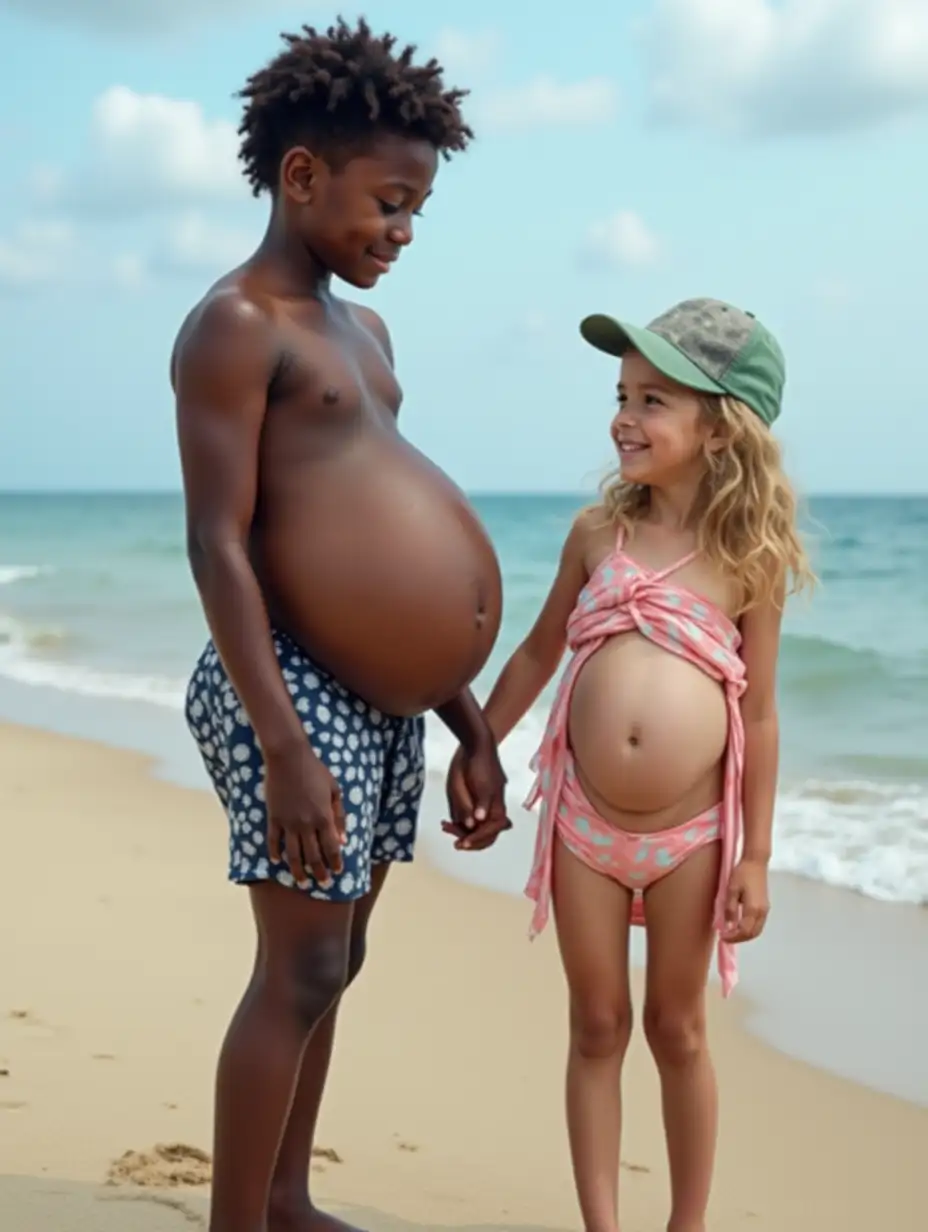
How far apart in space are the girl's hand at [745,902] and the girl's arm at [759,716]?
62 millimetres

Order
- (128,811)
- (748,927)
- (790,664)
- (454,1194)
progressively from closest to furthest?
(748,927) < (454,1194) < (128,811) < (790,664)

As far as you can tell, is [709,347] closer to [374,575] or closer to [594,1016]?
[374,575]

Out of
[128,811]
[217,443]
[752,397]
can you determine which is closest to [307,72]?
[217,443]

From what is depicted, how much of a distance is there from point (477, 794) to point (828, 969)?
2.30m

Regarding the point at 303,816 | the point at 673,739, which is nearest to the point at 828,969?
the point at 673,739

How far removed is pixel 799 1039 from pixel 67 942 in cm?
217

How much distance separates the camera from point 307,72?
257 cm

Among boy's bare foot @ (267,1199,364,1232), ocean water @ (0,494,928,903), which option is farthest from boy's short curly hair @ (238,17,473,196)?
boy's bare foot @ (267,1199,364,1232)

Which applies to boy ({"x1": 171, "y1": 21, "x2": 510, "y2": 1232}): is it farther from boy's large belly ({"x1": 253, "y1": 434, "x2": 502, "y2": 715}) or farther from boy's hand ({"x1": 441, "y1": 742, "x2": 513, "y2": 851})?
boy's hand ({"x1": 441, "y1": 742, "x2": 513, "y2": 851})

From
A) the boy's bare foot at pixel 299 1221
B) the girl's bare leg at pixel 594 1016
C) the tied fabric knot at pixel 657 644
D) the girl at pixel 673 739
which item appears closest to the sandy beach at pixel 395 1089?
the boy's bare foot at pixel 299 1221

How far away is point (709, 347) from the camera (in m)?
2.95

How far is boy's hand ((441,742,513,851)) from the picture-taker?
9.64 feet

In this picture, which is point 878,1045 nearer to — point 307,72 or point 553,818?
point 553,818

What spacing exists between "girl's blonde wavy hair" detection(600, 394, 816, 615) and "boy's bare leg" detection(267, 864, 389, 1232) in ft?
2.72
